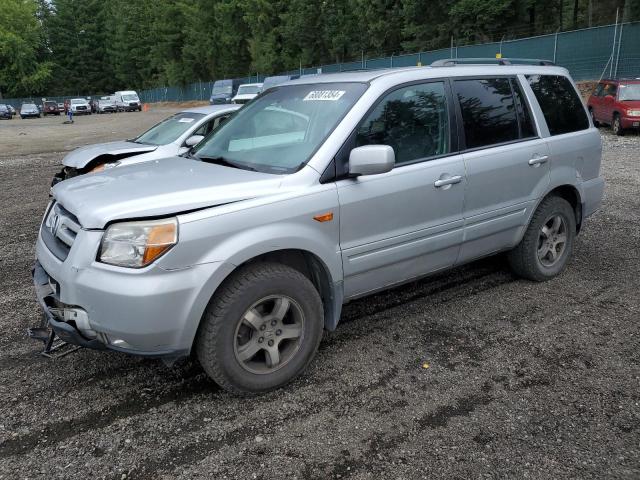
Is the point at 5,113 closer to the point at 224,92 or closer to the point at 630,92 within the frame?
the point at 224,92

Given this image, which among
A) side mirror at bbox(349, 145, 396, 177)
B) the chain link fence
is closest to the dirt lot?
side mirror at bbox(349, 145, 396, 177)

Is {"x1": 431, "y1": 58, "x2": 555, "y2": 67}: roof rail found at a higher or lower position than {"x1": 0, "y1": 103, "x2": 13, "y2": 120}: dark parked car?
higher

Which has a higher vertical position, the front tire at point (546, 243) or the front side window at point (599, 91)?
the front side window at point (599, 91)

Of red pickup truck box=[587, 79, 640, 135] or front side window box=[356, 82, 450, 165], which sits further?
red pickup truck box=[587, 79, 640, 135]

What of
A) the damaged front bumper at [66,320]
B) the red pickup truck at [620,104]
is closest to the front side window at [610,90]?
the red pickup truck at [620,104]

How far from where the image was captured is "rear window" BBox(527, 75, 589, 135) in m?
4.81

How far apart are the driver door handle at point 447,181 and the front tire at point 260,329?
48.6 inches

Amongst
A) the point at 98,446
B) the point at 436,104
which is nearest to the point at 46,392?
the point at 98,446

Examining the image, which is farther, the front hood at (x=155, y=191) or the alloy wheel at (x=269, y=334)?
the alloy wheel at (x=269, y=334)

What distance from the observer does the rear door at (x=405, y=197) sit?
3574 mm

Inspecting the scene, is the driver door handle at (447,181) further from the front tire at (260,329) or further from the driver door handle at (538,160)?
the front tire at (260,329)

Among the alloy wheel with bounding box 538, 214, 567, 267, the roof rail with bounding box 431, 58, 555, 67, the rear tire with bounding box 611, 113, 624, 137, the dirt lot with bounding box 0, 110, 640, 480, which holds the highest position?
the roof rail with bounding box 431, 58, 555, 67

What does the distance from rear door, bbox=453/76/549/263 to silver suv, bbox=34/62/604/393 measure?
0.05 ft

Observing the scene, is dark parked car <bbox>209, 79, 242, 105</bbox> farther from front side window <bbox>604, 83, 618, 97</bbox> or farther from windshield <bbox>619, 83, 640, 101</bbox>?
windshield <bbox>619, 83, 640, 101</bbox>
